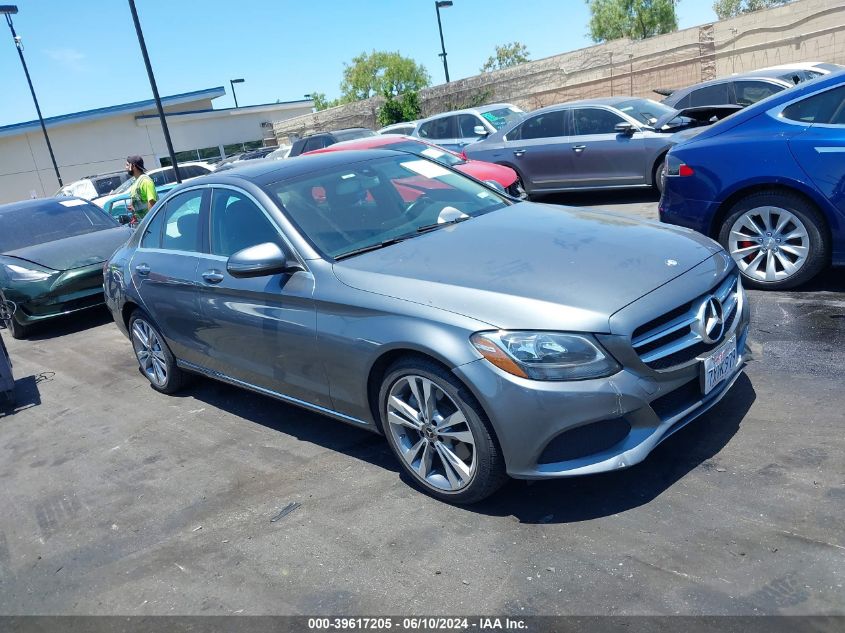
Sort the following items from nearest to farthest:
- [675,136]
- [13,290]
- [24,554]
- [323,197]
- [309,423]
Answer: [24,554], [323,197], [309,423], [13,290], [675,136]

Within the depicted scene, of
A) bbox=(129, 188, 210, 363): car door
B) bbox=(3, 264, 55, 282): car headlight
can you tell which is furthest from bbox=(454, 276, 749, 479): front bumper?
bbox=(3, 264, 55, 282): car headlight

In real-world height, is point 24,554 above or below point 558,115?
below

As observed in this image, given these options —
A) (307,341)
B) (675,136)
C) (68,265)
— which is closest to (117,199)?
(68,265)

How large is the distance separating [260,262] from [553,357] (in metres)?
1.74

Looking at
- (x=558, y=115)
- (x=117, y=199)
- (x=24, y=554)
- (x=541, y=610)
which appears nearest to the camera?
(x=541, y=610)

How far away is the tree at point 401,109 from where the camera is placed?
32.5 m

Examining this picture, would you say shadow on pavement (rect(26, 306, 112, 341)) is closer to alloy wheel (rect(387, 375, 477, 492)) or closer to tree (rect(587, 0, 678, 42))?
→ alloy wheel (rect(387, 375, 477, 492))

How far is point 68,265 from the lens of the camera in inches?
353

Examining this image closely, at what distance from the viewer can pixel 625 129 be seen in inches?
424

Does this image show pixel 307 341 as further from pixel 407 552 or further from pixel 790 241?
pixel 790 241

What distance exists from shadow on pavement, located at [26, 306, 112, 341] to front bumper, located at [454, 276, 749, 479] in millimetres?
7195

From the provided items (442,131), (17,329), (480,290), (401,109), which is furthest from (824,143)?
(401,109)

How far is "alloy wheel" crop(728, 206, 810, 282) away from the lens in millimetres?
5746

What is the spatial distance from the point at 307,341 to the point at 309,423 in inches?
42.3
